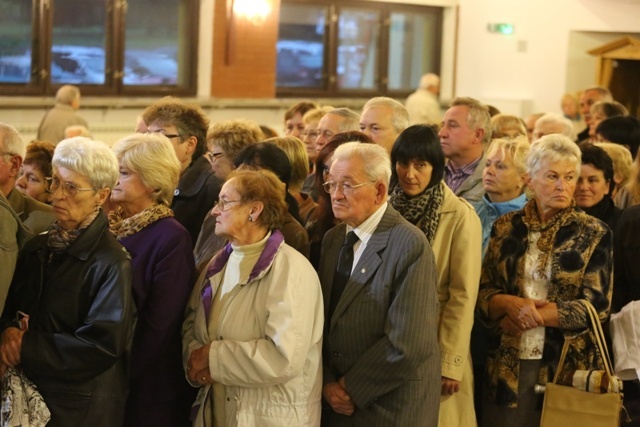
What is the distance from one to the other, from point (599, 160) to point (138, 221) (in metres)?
2.15

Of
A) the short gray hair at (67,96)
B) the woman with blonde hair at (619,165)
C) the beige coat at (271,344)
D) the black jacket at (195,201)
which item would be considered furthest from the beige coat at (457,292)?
the short gray hair at (67,96)

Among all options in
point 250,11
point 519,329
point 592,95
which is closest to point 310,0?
point 250,11

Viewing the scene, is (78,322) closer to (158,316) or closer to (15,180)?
(158,316)

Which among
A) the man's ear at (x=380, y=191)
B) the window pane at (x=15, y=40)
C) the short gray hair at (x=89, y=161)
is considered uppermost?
the window pane at (x=15, y=40)

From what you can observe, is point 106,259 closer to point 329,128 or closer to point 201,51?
point 329,128

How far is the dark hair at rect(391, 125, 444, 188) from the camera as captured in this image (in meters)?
3.62

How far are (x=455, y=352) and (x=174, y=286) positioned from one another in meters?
1.02

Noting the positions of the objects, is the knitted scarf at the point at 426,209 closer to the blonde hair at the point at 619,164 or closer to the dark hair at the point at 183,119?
the dark hair at the point at 183,119

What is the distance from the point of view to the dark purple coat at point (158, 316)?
324 cm

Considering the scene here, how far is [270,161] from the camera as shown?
12.3ft

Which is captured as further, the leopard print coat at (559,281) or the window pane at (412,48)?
the window pane at (412,48)

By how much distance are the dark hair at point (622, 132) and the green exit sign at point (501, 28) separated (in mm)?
6793

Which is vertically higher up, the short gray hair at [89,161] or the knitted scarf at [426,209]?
the short gray hair at [89,161]

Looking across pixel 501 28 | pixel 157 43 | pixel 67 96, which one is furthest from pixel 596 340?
pixel 501 28
